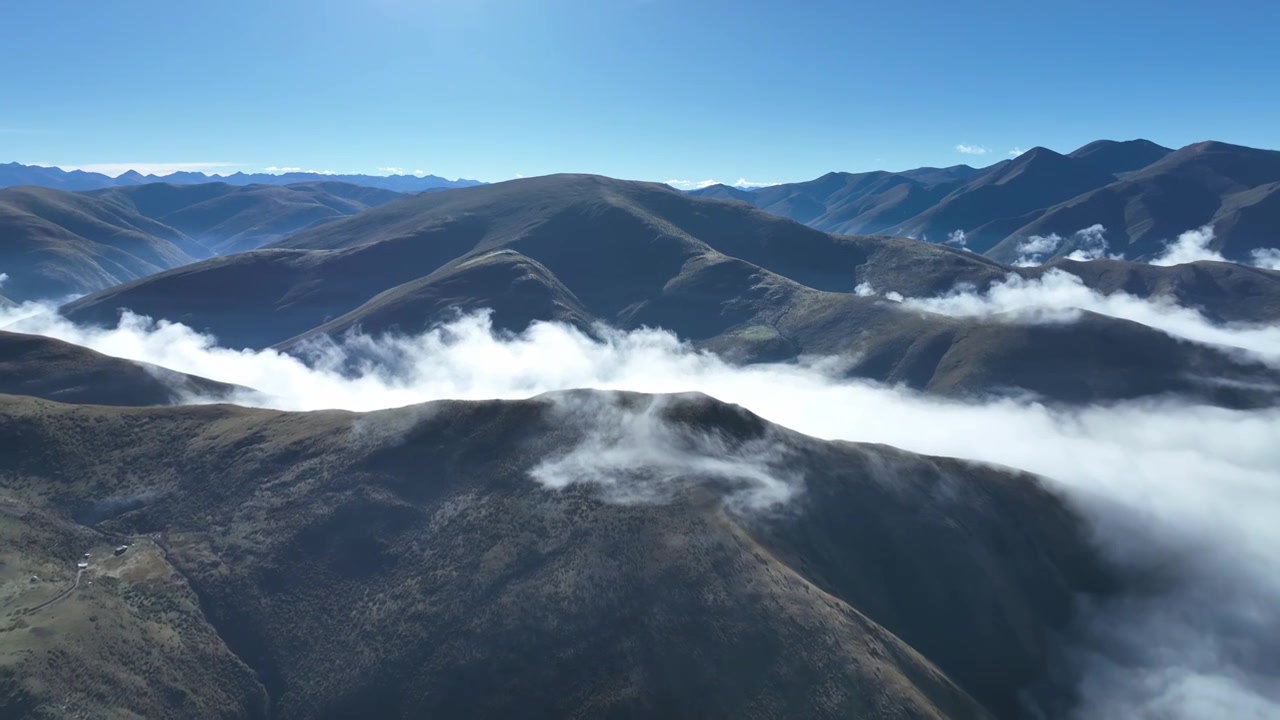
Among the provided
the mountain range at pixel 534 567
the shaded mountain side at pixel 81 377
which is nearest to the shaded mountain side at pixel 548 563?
the mountain range at pixel 534 567

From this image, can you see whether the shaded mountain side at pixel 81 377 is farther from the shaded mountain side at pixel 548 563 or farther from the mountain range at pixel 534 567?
the shaded mountain side at pixel 548 563

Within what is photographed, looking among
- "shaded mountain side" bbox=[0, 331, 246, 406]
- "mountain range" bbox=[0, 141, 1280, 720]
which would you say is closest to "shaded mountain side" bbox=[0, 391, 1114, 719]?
"mountain range" bbox=[0, 141, 1280, 720]

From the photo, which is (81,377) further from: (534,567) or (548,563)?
(548,563)

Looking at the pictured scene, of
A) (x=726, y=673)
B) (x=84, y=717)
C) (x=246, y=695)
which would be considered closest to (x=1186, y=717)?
(x=726, y=673)

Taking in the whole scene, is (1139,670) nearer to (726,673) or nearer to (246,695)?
(726,673)

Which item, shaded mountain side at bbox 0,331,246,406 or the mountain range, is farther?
shaded mountain side at bbox 0,331,246,406

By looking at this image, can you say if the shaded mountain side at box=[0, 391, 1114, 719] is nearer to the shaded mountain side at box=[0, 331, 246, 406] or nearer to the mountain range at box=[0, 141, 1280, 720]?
the mountain range at box=[0, 141, 1280, 720]
